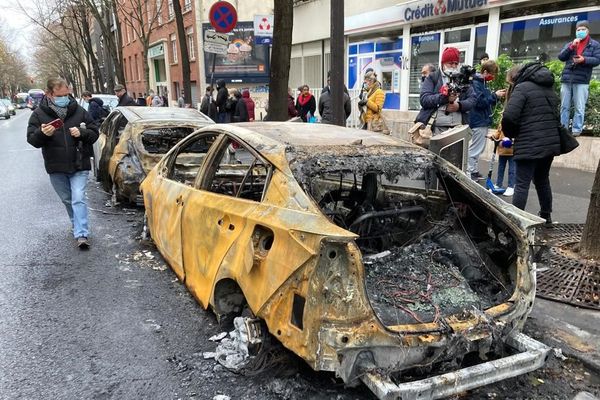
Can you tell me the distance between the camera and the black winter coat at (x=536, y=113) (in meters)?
5.30

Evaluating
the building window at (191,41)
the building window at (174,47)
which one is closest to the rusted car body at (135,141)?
the building window at (191,41)

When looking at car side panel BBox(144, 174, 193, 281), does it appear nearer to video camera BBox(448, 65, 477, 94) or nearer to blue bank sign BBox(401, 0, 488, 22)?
video camera BBox(448, 65, 477, 94)

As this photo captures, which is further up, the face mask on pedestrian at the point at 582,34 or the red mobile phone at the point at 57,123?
the face mask on pedestrian at the point at 582,34

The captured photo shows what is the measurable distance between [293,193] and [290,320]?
765 millimetres

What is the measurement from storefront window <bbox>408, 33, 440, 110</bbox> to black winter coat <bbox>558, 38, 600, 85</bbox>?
5618mm

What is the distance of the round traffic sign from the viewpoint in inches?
367

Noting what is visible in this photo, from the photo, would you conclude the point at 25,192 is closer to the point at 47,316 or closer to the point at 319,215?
the point at 47,316

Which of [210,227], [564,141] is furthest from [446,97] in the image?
[210,227]

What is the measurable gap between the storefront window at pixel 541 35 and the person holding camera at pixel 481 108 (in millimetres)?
4612

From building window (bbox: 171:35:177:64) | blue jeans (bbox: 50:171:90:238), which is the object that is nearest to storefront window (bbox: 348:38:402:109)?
blue jeans (bbox: 50:171:90:238)

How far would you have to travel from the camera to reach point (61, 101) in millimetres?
5660

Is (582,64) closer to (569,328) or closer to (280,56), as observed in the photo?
(280,56)

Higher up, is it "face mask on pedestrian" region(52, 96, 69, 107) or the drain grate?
"face mask on pedestrian" region(52, 96, 69, 107)

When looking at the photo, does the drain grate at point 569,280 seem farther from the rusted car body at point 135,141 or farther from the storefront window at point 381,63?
the storefront window at point 381,63
